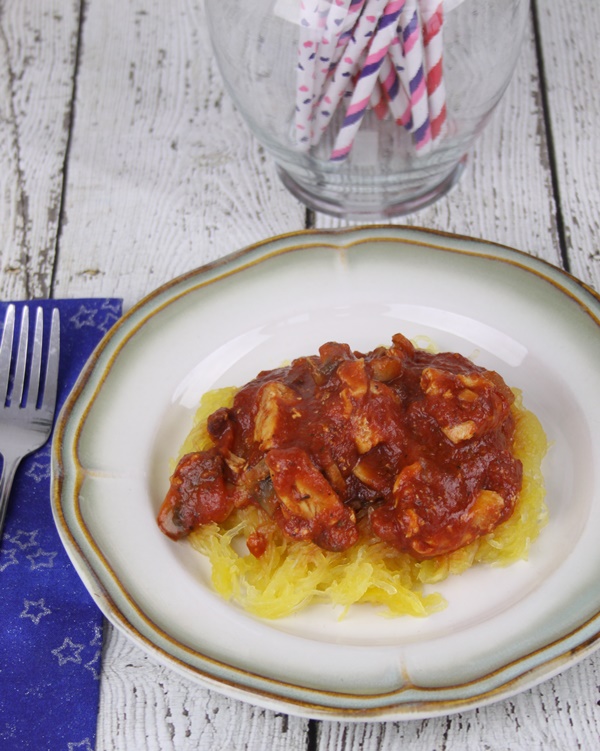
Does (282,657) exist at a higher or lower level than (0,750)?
higher

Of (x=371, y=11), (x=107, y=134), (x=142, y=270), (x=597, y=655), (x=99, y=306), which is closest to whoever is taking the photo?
(x=597, y=655)

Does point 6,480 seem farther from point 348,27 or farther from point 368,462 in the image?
point 348,27

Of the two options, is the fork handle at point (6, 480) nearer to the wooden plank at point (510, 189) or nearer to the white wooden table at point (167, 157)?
the white wooden table at point (167, 157)

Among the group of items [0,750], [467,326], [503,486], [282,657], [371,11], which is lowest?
[0,750]

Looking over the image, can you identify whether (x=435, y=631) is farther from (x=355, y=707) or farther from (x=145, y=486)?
(x=145, y=486)

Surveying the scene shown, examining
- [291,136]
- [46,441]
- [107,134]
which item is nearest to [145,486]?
[46,441]

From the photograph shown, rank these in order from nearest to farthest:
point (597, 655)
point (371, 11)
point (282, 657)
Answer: point (282, 657) < point (597, 655) < point (371, 11)

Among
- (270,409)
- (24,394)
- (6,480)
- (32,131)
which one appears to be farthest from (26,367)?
(32,131)

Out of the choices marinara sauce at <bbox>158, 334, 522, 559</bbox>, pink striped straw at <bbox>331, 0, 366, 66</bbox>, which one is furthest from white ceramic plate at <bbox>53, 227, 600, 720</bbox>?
pink striped straw at <bbox>331, 0, 366, 66</bbox>
